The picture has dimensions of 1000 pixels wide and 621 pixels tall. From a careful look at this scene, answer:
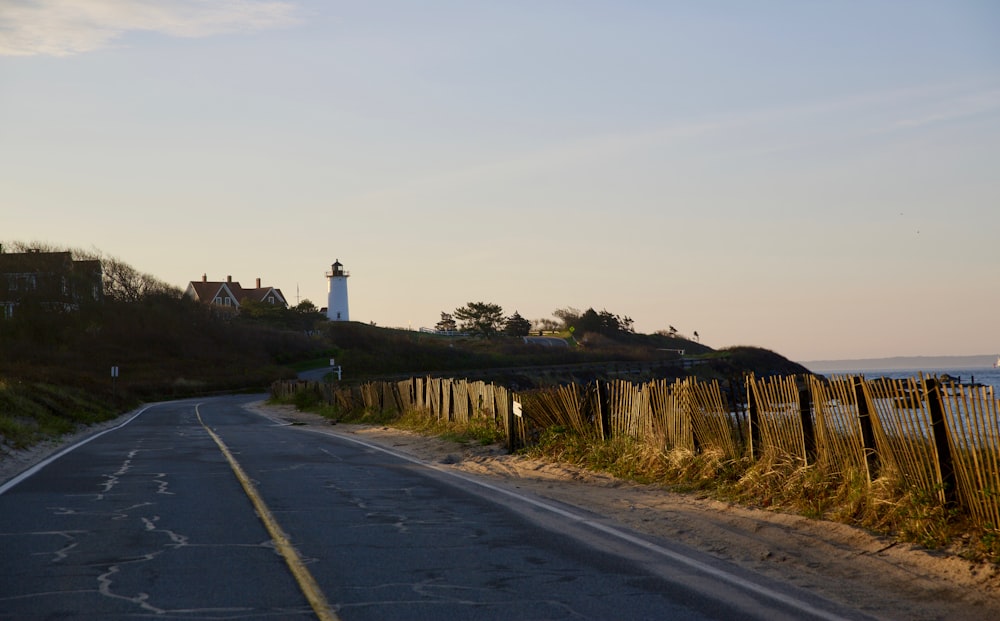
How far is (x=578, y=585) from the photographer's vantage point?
754 centimetres

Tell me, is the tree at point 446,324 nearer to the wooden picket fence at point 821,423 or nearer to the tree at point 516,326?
the tree at point 516,326

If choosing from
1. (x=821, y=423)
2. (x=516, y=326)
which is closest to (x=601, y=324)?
(x=516, y=326)

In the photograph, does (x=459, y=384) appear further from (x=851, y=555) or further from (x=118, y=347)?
(x=118, y=347)

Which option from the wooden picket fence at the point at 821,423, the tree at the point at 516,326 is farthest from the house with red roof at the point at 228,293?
the wooden picket fence at the point at 821,423

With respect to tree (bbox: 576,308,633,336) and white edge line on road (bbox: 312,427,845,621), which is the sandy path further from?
tree (bbox: 576,308,633,336)

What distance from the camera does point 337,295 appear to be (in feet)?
414

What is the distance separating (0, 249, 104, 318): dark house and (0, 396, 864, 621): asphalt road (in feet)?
261

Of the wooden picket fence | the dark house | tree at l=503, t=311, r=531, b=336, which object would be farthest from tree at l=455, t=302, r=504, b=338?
the wooden picket fence

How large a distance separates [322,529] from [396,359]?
303 feet

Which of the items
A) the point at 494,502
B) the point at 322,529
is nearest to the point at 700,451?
the point at 494,502

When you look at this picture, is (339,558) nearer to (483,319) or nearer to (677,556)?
(677,556)

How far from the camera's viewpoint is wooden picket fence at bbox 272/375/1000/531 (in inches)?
354

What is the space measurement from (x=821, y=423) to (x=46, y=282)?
89753mm

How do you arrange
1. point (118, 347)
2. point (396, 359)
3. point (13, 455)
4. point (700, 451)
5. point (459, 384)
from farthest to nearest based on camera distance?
point (396, 359), point (118, 347), point (459, 384), point (13, 455), point (700, 451)
